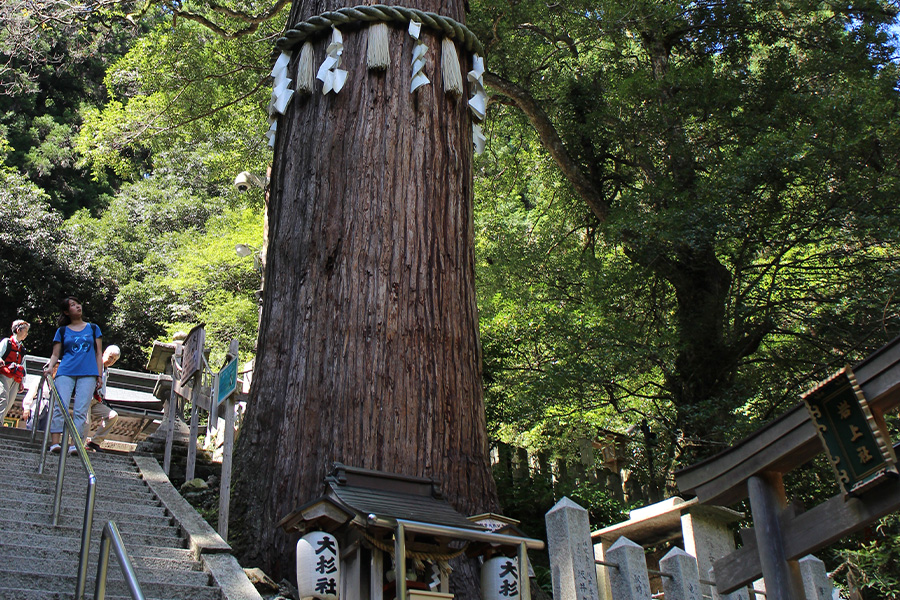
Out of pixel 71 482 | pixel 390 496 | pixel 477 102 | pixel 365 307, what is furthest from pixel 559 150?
Result: pixel 390 496

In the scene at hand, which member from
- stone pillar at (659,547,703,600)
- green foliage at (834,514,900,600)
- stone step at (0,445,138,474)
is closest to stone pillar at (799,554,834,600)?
stone pillar at (659,547,703,600)

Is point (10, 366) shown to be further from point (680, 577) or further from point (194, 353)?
point (680, 577)

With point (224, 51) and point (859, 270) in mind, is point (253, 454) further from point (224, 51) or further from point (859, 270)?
point (224, 51)

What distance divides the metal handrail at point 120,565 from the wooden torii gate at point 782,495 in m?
3.20

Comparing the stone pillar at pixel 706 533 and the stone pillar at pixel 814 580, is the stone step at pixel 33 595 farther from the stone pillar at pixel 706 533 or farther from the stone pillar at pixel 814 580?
the stone pillar at pixel 814 580

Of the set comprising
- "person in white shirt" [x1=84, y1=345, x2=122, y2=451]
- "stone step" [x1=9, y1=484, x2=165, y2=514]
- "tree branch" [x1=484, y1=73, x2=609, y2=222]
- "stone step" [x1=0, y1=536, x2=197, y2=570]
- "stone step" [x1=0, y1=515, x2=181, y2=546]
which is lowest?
"stone step" [x1=0, y1=536, x2=197, y2=570]

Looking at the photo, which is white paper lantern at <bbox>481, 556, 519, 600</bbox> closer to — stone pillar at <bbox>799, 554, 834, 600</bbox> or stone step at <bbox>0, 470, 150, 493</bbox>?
stone pillar at <bbox>799, 554, 834, 600</bbox>

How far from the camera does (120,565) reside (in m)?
2.91

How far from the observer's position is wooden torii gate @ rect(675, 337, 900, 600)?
3.72 metres

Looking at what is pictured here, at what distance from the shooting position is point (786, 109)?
9.32 metres

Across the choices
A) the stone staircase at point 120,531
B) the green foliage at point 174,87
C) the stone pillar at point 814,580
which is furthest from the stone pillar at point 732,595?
the green foliage at point 174,87

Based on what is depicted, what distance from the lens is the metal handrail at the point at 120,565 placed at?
2711 millimetres

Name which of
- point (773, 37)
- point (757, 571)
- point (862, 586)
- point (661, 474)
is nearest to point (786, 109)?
point (773, 37)

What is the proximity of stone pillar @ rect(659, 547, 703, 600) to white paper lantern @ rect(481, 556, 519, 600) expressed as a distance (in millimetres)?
1282
